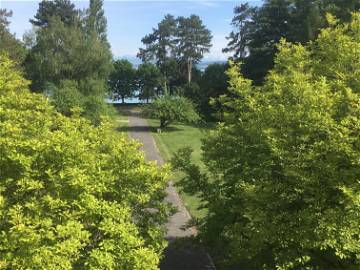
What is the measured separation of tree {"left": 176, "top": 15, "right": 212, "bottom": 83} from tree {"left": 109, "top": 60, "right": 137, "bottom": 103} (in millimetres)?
8193

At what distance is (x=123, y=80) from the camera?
62.8 m

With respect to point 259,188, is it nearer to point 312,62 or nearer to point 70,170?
point 70,170

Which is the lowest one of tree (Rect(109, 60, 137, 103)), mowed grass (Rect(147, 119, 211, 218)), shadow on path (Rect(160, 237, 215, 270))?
shadow on path (Rect(160, 237, 215, 270))

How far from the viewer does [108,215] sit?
8555 mm

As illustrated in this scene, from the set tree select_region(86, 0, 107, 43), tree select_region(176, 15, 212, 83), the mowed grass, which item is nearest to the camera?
the mowed grass

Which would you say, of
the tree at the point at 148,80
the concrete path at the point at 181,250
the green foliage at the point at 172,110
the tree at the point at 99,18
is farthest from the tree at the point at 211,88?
the concrete path at the point at 181,250

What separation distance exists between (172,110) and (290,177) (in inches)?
1304

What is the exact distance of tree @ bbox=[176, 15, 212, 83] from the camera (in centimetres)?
6669

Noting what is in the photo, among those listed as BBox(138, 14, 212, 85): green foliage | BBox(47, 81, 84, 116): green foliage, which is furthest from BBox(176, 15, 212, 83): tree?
BBox(47, 81, 84, 116): green foliage

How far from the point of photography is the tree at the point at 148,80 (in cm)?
6138

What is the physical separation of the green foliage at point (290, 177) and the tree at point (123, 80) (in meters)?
51.2

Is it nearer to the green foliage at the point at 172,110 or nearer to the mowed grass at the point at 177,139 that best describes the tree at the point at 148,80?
the mowed grass at the point at 177,139

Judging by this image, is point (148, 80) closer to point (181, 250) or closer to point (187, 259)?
point (181, 250)

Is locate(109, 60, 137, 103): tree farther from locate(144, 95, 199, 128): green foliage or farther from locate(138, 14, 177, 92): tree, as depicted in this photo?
locate(144, 95, 199, 128): green foliage
